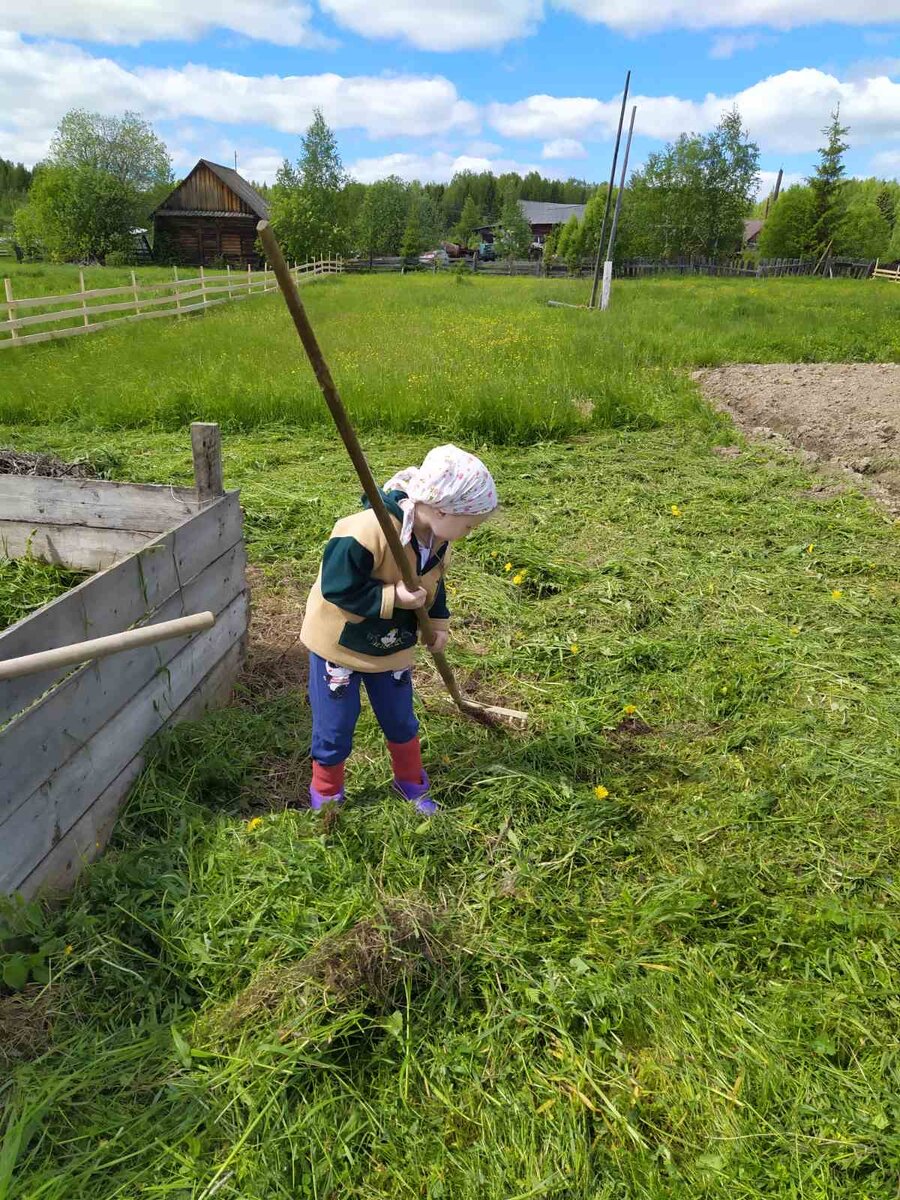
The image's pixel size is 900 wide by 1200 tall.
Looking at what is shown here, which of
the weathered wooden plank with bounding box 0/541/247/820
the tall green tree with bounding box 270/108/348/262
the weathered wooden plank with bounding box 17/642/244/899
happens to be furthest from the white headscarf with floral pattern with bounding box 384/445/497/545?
the tall green tree with bounding box 270/108/348/262

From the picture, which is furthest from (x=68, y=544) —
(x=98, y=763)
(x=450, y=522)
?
(x=450, y=522)

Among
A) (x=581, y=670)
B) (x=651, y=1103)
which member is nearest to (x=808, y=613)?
(x=581, y=670)

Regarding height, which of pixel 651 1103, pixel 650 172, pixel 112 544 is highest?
pixel 650 172

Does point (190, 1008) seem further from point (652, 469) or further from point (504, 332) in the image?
point (504, 332)

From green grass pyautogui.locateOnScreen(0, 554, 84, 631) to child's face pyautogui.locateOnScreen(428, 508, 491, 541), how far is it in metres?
2.15

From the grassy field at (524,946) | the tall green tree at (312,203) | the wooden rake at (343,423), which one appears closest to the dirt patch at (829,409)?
the grassy field at (524,946)

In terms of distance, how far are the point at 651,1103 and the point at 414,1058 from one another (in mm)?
648

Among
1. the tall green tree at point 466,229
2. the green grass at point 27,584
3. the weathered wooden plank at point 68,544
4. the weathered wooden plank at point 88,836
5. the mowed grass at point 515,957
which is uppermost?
the tall green tree at point 466,229

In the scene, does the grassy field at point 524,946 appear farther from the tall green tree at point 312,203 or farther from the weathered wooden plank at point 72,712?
the tall green tree at point 312,203

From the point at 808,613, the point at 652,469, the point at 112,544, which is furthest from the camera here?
the point at 652,469

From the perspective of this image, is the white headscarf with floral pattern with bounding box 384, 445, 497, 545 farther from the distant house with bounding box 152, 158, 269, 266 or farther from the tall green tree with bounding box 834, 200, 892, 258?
the tall green tree with bounding box 834, 200, 892, 258

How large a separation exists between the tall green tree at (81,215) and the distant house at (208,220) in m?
3.36

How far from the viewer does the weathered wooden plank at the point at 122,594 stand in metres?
2.28

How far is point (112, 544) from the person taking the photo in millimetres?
3760
